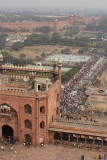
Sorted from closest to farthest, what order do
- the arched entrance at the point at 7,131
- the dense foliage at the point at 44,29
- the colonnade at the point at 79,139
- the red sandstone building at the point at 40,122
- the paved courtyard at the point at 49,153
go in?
the paved courtyard at the point at 49,153 → the red sandstone building at the point at 40,122 → the colonnade at the point at 79,139 → the arched entrance at the point at 7,131 → the dense foliage at the point at 44,29

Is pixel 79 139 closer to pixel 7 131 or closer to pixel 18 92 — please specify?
pixel 7 131

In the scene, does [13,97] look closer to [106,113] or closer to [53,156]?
[53,156]

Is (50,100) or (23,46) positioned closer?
(50,100)

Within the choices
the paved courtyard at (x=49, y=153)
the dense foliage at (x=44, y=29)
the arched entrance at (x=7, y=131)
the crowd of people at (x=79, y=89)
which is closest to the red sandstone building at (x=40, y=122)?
the arched entrance at (x=7, y=131)

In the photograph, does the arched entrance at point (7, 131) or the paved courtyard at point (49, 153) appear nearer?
the paved courtyard at point (49, 153)

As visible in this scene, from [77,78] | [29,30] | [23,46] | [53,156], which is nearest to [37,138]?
[53,156]

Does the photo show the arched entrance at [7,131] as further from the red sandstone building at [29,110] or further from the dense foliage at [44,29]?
the dense foliage at [44,29]
